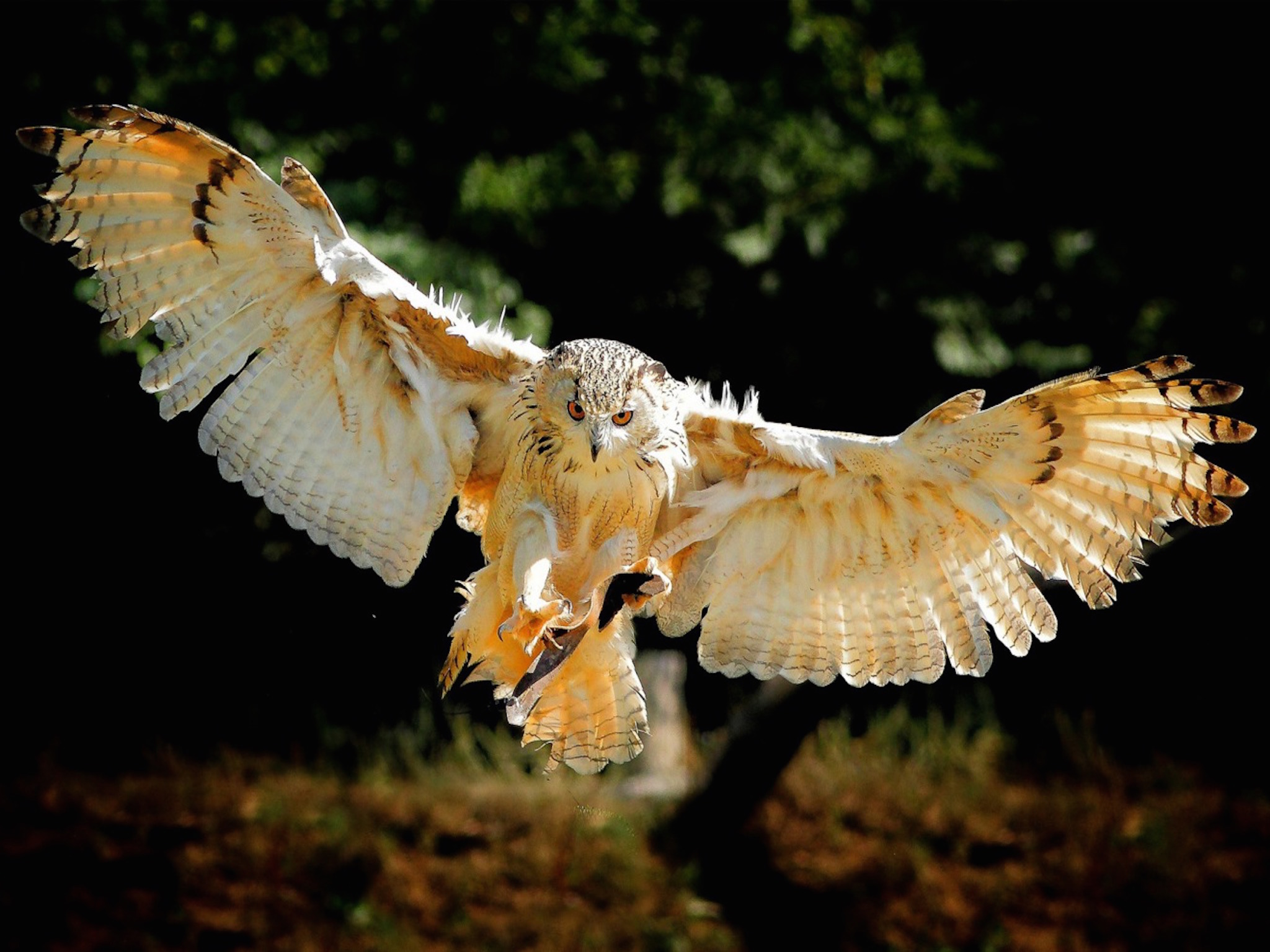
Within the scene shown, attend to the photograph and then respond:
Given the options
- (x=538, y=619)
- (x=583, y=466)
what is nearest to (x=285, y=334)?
(x=583, y=466)

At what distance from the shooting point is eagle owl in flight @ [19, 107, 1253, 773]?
267 centimetres

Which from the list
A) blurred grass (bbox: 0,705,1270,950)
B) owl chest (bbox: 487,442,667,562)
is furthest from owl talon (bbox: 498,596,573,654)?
blurred grass (bbox: 0,705,1270,950)

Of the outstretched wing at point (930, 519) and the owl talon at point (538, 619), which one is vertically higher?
the outstretched wing at point (930, 519)

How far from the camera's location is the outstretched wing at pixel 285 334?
2691mm

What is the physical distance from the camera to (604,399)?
268 centimetres

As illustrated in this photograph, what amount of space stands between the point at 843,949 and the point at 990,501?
366 cm

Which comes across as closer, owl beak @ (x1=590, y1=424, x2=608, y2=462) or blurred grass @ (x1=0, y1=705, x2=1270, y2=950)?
Result: owl beak @ (x1=590, y1=424, x2=608, y2=462)

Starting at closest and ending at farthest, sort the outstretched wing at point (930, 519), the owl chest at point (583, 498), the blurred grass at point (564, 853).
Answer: the outstretched wing at point (930, 519) → the owl chest at point (583, 498) → the blurred grass at point (564, 853)

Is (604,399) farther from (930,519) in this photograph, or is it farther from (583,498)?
(930,519)

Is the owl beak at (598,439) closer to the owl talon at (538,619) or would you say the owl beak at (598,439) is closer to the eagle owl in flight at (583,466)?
the eagle owl in flight at (583,466)

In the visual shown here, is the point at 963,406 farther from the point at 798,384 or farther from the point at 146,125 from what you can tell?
the point at 798,384

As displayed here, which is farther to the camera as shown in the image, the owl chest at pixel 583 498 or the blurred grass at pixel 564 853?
the blurred grass at pixel 564 853

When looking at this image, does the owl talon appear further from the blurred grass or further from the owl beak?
the blurred grass

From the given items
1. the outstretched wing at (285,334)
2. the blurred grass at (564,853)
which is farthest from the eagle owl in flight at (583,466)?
the blurred grass at (564,853)
